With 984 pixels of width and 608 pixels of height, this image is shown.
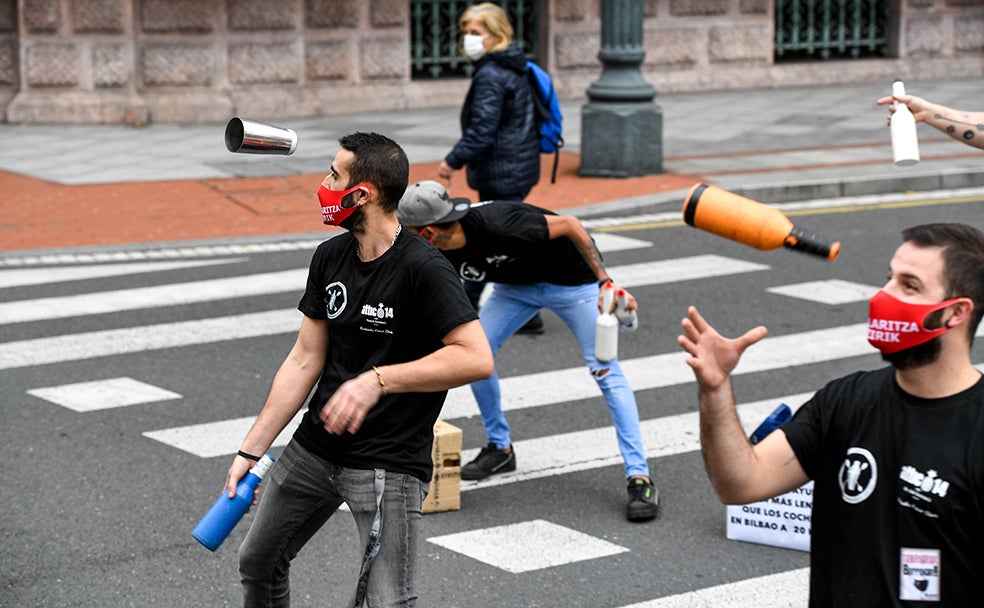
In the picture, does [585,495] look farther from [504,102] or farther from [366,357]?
[504,102]

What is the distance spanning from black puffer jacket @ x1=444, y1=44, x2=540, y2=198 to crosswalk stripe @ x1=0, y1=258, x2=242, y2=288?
10.2 ft

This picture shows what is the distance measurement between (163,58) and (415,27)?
3654mm

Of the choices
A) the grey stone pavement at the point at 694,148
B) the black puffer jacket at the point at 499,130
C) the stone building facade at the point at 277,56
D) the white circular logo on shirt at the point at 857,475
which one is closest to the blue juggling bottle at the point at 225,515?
the white circular logo on shirt at the point at 857,475

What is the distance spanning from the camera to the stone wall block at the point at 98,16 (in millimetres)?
18562

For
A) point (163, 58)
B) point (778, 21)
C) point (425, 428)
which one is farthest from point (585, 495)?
point (778, 21)

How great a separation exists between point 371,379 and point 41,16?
15443 millimetres

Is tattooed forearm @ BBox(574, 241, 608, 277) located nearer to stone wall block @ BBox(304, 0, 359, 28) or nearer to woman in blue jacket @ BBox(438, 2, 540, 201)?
woman in blue jacket @ BBox(438, 2, 540, 201)

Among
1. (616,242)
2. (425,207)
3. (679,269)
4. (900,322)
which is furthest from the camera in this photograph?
(616,242)

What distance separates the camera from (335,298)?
472 centimetres

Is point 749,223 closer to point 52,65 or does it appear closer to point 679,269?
point 679,269

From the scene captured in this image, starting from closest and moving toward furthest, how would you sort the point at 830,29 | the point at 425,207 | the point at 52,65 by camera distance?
the point at 425,207 → the point at 52,65 → the point at 830,29

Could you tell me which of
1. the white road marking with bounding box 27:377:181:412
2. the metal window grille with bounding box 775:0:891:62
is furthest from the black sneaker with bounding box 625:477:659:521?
the metal window grille with bounding box 775:0:891:62

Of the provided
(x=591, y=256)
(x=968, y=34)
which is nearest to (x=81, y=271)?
(x=591, y=256)

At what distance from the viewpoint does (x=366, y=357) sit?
15.4 ft
